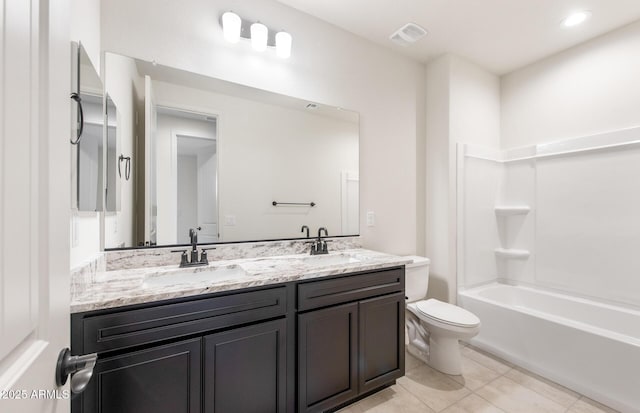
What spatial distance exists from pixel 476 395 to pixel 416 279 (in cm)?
89

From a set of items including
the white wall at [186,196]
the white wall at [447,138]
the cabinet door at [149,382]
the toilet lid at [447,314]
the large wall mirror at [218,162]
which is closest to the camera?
the cabinet door at [149,382]

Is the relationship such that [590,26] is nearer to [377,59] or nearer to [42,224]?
[377,59]

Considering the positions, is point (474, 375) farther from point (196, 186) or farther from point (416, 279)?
point (196, 186)

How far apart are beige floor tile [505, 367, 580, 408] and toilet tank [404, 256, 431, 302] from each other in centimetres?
85

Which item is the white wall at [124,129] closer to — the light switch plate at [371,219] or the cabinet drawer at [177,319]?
the cabinet drawer at [177,319]

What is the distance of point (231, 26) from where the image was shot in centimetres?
178

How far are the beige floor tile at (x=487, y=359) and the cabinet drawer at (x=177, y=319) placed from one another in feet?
6.39

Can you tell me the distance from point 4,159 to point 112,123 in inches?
52.6

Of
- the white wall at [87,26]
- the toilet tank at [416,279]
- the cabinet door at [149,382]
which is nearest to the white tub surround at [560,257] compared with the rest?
the toilet tank at [416,279]

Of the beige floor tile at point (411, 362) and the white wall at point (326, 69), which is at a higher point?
the white wall at point (326, 69)

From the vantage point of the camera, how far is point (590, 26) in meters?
2.29

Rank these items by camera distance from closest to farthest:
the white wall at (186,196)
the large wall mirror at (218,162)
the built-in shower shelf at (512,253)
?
the large wall mirror at (218,162) < the white wall at (186,196) < the built-in shower shelf at (512,253)

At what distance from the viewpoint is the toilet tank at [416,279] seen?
242cm

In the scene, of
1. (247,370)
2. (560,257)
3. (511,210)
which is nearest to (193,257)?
(247,370)
